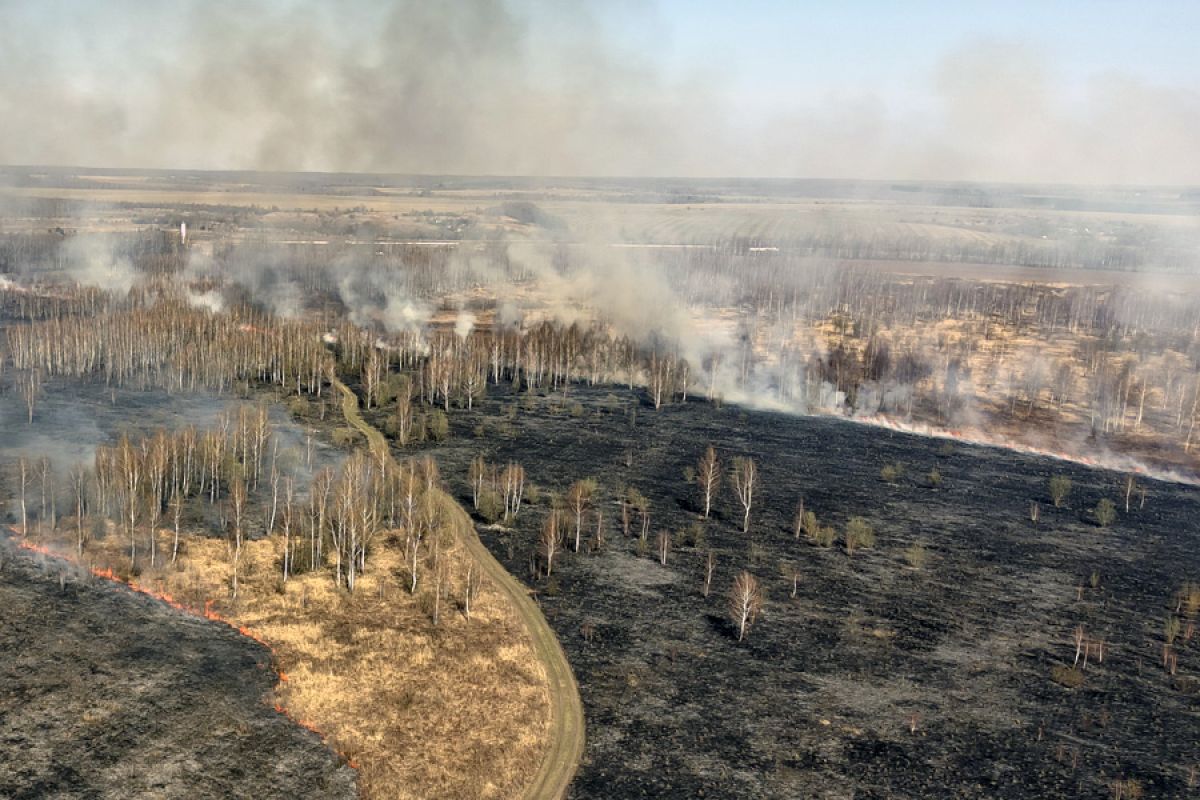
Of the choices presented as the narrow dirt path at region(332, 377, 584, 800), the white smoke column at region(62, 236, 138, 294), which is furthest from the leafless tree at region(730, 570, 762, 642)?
the white smoke column at region(62, 236, 138, 294)

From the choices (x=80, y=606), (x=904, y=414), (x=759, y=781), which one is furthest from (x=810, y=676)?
(x=904, y=414)

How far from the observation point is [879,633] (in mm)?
52875

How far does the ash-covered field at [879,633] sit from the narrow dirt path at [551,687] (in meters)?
0.70

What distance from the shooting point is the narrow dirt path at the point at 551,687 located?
40.2 metres

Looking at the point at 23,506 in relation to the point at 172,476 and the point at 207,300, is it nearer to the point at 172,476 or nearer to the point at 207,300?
the point at 172,476

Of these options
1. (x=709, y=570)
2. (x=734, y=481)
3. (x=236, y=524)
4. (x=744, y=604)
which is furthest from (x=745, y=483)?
(x=236, y=524)

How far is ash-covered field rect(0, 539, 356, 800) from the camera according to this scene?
124 feet

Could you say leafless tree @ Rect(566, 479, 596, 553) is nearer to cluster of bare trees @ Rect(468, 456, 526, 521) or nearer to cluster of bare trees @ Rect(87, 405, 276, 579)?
cluster of bare trees @ Rect(468, 456, 526, 521)

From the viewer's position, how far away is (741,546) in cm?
6512

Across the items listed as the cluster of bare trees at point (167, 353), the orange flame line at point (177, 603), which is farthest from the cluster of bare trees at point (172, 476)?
the cluster of bare trees at point (167, 353)

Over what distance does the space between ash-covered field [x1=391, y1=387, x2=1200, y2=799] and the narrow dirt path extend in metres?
0.70

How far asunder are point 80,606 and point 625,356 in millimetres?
81742

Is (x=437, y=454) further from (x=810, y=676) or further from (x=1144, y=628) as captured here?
(x=1144, y=628)

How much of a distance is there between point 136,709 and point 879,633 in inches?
1437
